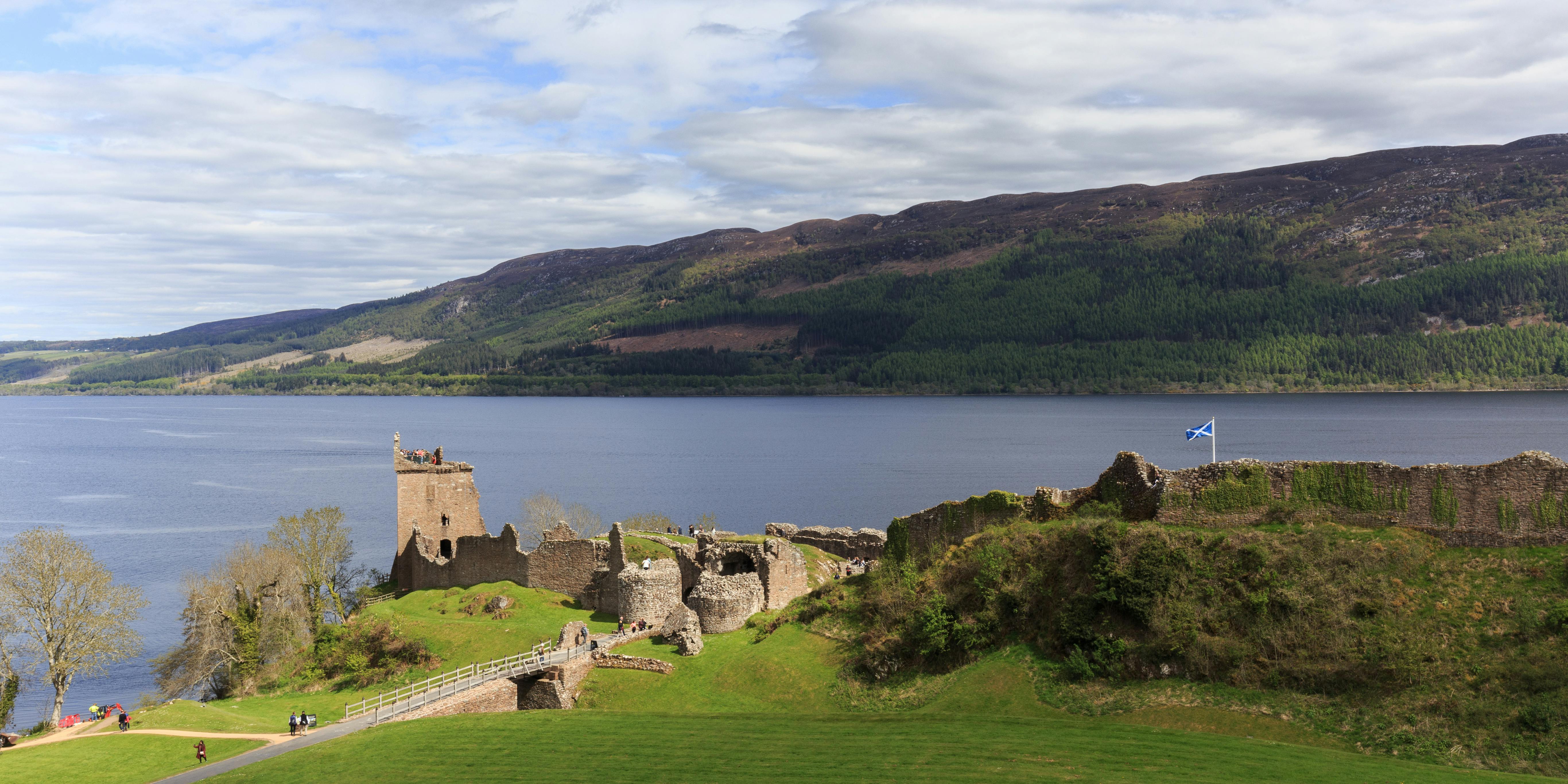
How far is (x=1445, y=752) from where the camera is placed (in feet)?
79.0

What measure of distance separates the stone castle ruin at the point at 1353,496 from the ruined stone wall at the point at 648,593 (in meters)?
16.3

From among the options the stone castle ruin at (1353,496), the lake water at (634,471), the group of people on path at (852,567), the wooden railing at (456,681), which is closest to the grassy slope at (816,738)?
the wooden railing at (456,681)

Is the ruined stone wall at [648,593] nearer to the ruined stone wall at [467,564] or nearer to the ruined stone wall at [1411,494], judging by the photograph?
the ruined stone wall at [467,564]

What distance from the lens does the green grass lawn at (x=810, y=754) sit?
24.4 meters

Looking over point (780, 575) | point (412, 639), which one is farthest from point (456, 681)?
point (780, 575)

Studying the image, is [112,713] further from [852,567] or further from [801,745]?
[852,567]

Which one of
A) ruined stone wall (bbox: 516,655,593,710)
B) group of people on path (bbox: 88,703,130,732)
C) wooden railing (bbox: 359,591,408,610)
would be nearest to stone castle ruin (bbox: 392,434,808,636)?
wooden railing (bbox: 359,591,408,610)

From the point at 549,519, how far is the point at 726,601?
41.6 m

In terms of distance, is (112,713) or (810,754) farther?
(112,713)

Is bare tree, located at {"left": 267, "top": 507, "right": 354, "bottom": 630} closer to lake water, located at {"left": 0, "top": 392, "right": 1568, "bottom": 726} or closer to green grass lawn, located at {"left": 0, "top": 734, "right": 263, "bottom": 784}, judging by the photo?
lake water, located at {"left": 0, "top": 392, "right": 1568, "bottom": 726}

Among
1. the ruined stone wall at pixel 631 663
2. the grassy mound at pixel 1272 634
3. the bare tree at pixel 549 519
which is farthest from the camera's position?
the bare tree at pixel 549 519

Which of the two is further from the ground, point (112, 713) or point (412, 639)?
point (412, 639)

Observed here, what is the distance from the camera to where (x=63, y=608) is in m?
50.0

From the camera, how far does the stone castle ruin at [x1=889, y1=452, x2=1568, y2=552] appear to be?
2917 centimetres
